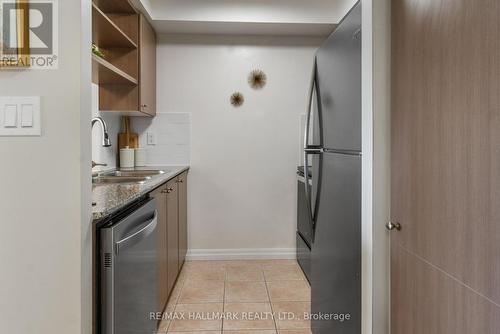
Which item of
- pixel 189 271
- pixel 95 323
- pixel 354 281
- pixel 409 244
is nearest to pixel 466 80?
pixel 409 244

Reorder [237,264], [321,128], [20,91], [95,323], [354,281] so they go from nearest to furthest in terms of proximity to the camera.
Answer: [20,91] → [95,323] → [354,281] → [321,128] → [237,264]

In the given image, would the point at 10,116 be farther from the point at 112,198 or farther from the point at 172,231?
the point at 172,231

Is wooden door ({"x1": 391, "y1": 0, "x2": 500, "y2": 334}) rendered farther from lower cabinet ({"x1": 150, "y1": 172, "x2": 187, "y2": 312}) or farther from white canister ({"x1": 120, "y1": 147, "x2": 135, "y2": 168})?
white canister ({"x1": 120, "y1": 147, "x2": 135, "y2": 168})

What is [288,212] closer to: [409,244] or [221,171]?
[221,171]

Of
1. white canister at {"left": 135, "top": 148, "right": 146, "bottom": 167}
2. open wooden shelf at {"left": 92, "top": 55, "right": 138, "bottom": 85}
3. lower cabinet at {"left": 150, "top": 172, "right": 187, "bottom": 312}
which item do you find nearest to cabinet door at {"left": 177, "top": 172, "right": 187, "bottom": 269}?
lower cabinet at {"left": 150, "top": 172, "right": 187, "bottom": 312}

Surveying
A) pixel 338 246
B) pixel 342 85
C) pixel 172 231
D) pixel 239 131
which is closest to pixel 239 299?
pixel 172 231

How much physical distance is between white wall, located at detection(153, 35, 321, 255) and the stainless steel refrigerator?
5.22 ft

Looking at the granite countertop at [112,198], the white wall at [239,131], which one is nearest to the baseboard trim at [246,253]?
the white wall at [239,131]

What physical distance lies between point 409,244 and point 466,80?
0.51 meters

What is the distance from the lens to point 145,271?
5.49 ft

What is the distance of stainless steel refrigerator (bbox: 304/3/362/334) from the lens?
135 cm

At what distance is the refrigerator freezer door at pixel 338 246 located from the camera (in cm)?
135

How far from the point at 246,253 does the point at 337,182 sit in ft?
7.32

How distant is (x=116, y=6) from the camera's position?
268cm
